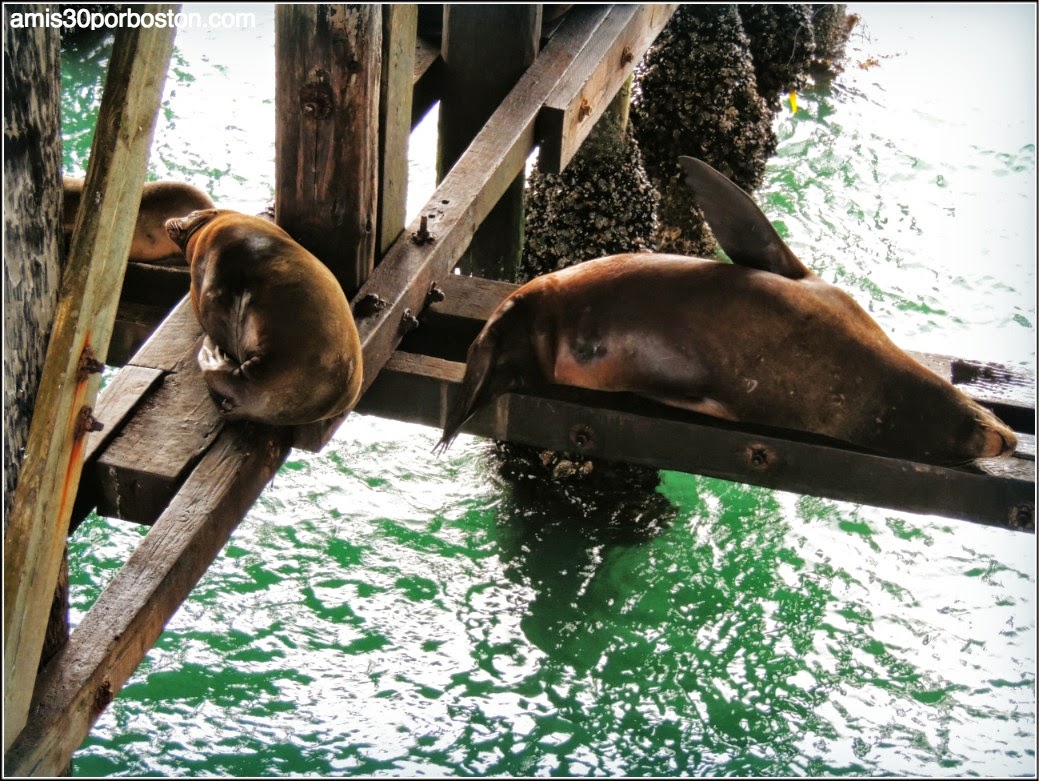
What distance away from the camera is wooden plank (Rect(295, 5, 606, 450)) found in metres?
3.61

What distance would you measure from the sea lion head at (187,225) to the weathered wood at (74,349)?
1.42 meters

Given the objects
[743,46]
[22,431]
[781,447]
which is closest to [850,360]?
[781,447]

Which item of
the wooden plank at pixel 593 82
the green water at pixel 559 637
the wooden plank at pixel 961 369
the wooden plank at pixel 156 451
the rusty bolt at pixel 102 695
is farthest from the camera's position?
the wooden plank at pixel 593 82

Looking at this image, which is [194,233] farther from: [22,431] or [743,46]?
[743,46]

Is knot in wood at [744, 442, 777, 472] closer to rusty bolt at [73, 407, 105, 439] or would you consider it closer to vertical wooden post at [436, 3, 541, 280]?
rusty bolt at [73, 407, 105, 439]

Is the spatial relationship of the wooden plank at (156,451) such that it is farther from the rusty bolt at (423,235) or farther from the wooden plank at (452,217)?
the rusty bolt at (423,235)

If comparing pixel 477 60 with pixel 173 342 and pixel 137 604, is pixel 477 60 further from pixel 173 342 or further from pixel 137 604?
pixel 137 604

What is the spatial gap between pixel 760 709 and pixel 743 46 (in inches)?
185

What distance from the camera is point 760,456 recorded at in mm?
3406

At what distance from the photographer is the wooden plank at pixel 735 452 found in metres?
3.33

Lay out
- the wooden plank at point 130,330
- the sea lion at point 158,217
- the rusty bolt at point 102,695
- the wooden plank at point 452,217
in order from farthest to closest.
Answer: the sea lion at point 158,217 → the wooden plank at point 130,330 → the wooden plank at point 452,217 → the rusty bolt at point 102,695

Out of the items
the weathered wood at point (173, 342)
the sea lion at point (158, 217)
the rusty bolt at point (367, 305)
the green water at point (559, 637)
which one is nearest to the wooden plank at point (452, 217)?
the rusty bolt at point (367, 305)

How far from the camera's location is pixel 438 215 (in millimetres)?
4086

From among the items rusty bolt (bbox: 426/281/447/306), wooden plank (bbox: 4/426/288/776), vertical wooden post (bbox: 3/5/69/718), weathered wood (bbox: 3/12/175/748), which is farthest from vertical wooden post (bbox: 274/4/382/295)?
vertical wooden post (bbox: 3/5/69/718)
